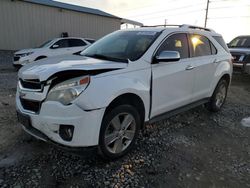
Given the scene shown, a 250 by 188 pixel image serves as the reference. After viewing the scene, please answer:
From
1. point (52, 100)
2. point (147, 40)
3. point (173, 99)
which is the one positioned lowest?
point (173, 99)

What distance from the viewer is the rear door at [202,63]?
4.49 meters

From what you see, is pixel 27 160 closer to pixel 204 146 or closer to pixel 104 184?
pixel 104 184

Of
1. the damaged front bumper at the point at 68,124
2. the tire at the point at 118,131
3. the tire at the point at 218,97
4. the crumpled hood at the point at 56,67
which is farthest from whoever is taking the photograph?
the tire at the point at 218,97

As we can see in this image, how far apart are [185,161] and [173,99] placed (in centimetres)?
107

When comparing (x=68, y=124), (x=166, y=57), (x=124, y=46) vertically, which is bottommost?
(x=68, y=124)

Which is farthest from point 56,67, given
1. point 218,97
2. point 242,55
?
point 242,55

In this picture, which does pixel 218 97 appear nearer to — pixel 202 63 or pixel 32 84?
pixel 202 63

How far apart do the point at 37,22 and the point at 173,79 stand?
16.6 m

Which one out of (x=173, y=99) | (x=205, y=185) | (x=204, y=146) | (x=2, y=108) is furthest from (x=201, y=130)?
(x=2, y=108)

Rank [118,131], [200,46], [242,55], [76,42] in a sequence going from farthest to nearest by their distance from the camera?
[76,42] → [242,55] → [200,46] → [118,131]

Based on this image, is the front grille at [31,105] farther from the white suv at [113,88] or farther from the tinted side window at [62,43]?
the tinted side window at [62,43]

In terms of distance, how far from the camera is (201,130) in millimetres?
4539

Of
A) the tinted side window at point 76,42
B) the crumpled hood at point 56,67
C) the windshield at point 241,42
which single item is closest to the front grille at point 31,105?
the crumpled hood at point 56,67

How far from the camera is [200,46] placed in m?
4.72
